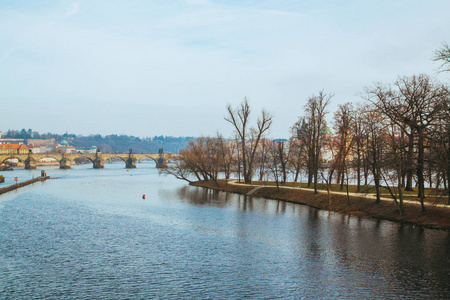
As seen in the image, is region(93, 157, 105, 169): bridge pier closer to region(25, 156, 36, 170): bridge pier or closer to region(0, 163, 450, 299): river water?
region(25, 156, 36, 170): bridge pier

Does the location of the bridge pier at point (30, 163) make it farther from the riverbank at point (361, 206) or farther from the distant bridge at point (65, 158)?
the riverbank at point (361, 206)

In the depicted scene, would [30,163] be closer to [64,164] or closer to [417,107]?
[64,164]

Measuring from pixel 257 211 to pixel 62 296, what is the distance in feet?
109

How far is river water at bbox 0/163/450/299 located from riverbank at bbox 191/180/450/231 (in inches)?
64.2

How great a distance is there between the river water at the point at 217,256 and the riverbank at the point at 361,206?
1632 millimetres

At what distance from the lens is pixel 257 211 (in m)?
52.0

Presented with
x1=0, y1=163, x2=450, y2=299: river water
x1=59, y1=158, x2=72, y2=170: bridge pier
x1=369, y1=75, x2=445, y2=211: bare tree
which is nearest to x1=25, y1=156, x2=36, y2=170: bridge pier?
x1=59, y1=158, x2=72, y2=170: bridge pier

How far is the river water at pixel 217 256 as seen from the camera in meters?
22.1

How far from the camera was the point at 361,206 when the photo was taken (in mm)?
48500

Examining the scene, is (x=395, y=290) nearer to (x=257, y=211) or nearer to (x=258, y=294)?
(x=258, y=294)

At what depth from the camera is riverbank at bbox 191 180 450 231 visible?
126 ft

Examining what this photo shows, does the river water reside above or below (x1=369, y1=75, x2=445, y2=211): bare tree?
below

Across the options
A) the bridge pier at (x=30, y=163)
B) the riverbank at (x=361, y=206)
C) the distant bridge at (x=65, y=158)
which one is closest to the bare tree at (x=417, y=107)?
the riverbank at (x=361, y=206)

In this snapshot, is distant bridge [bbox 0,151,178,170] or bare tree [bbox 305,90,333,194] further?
distant bridge [bbox 0,151,178,170]
